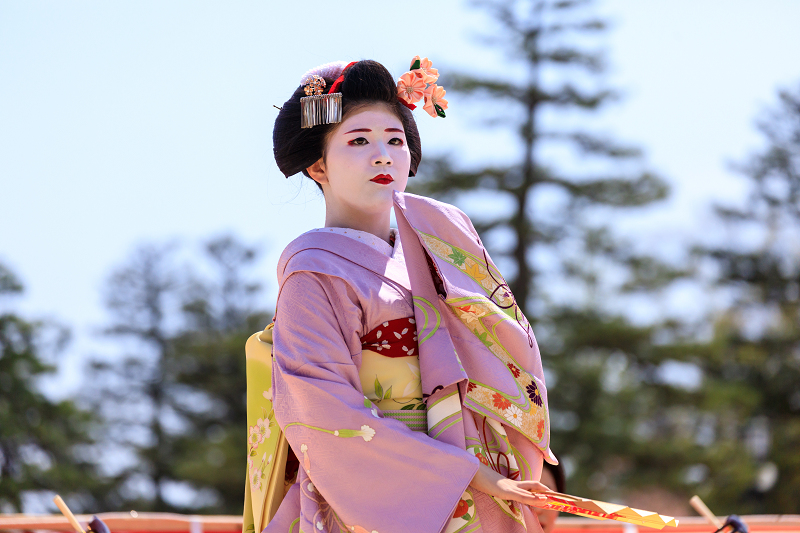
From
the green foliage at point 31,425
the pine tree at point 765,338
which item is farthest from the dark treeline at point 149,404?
the pine tree at point 765,338

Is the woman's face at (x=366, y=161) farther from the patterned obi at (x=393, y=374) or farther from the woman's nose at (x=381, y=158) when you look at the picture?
the patterned obi at (x=393, y=374)

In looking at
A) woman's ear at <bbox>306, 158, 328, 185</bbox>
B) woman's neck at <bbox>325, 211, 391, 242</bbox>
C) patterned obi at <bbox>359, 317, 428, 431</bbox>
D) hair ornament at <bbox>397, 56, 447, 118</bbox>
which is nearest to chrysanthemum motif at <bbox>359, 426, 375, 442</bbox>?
patterned obi at <bbox>359, 317, 428, 431</bbox>

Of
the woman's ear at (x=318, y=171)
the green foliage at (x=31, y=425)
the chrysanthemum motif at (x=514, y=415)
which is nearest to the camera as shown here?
the chrysanthemum motif at (x=514, y=415)

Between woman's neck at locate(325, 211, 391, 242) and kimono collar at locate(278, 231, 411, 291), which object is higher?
woman's neck at locate(325, 211, 391, 242)

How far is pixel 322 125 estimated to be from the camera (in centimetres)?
171

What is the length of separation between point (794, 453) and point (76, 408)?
9.53 m

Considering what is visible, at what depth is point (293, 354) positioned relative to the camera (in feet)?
4.77

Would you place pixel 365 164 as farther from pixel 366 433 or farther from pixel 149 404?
pixel 149 404

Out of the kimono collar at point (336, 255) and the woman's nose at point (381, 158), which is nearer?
the kimono collar at point (336, 255)

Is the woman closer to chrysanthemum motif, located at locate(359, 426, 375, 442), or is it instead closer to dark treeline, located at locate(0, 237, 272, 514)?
chrysanthemum motif, located at locate(359, 426, 375, 442)

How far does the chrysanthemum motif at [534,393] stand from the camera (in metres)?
1.56

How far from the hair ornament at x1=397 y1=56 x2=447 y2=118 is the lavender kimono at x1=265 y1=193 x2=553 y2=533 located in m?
0.29

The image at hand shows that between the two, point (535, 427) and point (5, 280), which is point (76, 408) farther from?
point (535, 427)

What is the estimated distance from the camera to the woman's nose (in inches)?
65.1
